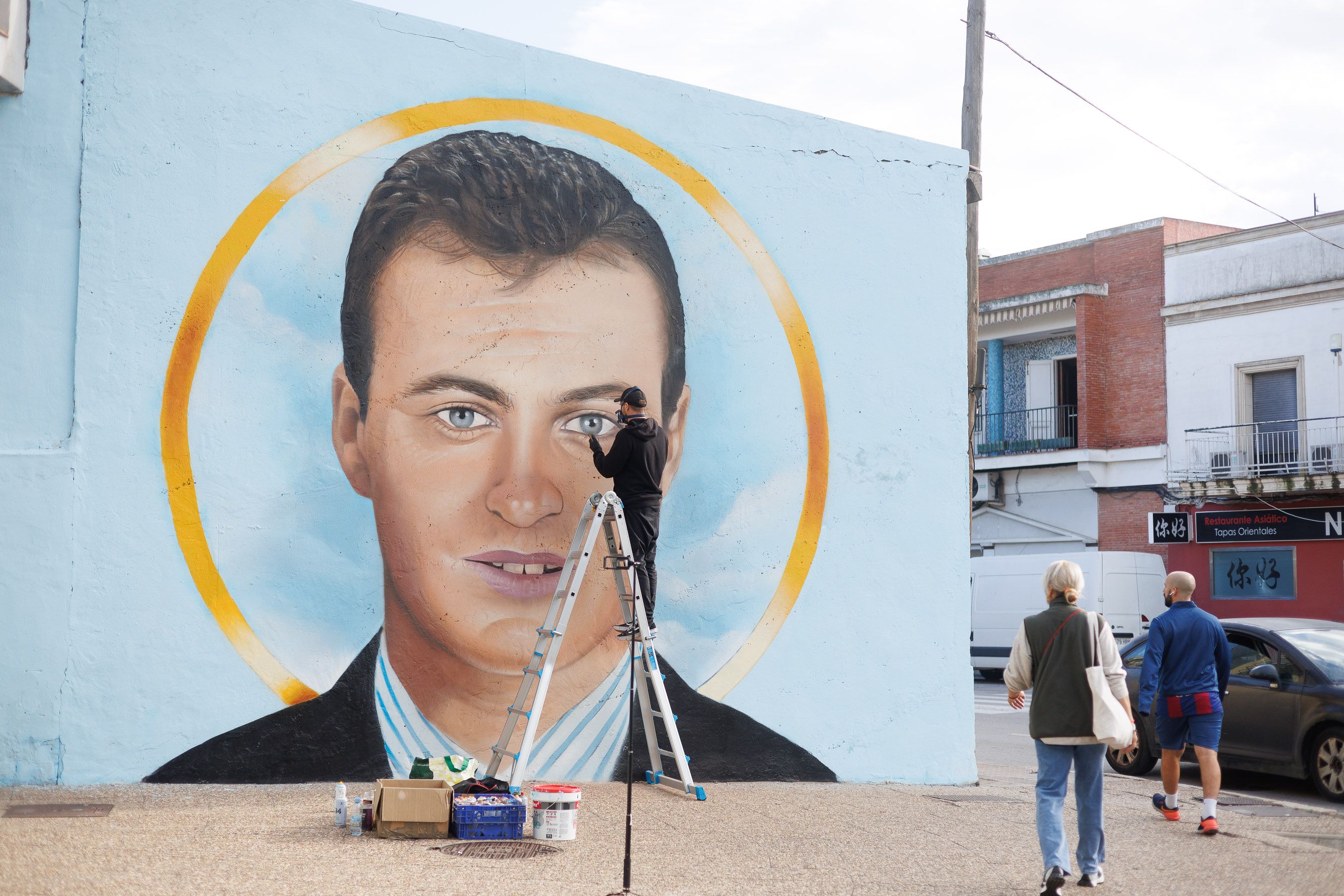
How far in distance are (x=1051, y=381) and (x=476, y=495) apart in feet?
82.9

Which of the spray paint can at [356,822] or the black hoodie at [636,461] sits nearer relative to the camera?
the spray paint can at [356,822]

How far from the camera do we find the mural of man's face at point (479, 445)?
27.6 feet

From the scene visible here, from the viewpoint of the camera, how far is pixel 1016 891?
661 centimetres

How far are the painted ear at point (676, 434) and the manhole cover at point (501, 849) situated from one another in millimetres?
2998

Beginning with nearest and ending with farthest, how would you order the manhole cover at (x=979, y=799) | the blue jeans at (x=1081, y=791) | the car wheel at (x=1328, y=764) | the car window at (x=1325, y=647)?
the blue jeans at (x=1081, y=791) → the manhole cover at (x=979, y=799) → the car wheel at (x=1328, y=764) → the car window at (x=1325, y=647)

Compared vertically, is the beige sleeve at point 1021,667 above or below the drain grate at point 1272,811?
above

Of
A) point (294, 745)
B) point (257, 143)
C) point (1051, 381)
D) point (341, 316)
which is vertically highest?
point (1051, 381)

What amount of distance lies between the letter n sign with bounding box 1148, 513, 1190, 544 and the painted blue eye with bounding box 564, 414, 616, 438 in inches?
874

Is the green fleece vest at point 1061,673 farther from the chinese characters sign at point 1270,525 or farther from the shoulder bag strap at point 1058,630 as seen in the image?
the chinese characters sign at point 1270,525

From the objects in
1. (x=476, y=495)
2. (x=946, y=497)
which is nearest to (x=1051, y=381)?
(x=946, y=497)

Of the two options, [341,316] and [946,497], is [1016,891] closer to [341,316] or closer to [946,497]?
[946,497]

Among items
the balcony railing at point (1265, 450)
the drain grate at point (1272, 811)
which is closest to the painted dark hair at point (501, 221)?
the drain grate at point (1272, 811)

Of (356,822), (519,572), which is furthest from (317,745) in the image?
(519,572)

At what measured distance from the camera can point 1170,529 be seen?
91.9 feet
